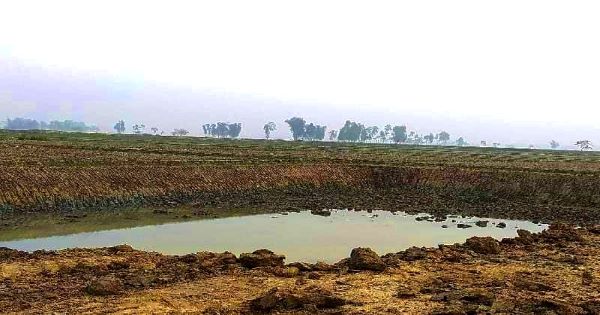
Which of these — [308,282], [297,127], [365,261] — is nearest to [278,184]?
[365,261]

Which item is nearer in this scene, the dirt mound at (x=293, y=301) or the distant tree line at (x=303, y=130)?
the dirt mound at (x=293, y=301)

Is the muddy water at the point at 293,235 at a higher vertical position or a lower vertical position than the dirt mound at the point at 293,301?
lower

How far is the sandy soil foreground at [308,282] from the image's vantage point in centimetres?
1023

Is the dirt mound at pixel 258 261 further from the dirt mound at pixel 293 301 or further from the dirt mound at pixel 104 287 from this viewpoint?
the dirt mound at pixel 104 287

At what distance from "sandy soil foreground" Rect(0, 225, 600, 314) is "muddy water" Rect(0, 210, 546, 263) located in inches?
128

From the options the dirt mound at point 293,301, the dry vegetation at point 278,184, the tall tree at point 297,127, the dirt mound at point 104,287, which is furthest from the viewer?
the tall tree at point 297,127

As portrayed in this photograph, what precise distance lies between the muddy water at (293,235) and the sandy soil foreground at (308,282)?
10.7 ft

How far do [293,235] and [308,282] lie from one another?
8.89 metres

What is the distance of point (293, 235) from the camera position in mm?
21062

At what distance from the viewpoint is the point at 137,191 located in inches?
1130

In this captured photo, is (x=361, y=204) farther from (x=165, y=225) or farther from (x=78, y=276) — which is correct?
(x=78, y=276)

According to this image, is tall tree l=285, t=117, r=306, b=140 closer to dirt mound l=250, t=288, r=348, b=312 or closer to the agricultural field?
the agricultural field

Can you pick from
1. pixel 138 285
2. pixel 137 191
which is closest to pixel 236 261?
pixel 138 285

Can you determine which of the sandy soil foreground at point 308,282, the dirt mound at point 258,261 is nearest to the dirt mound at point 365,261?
the sandy soil foreground at point 308,282
